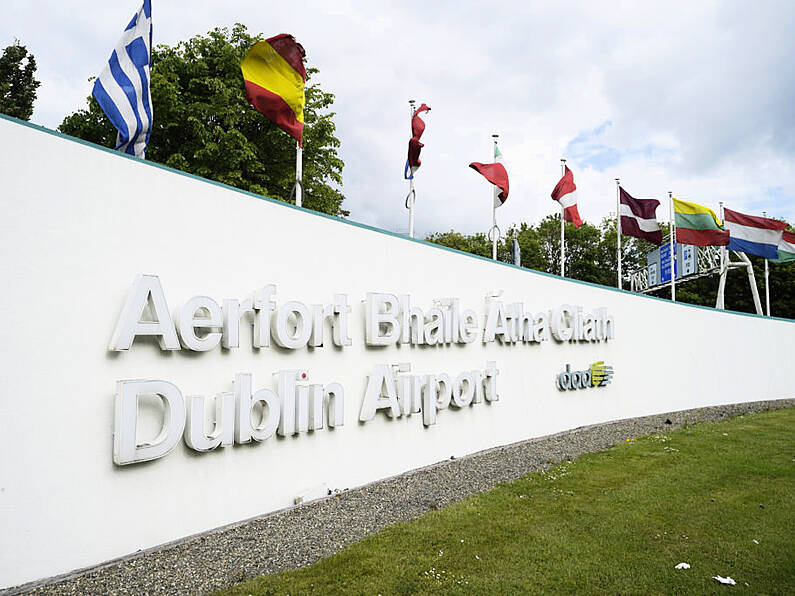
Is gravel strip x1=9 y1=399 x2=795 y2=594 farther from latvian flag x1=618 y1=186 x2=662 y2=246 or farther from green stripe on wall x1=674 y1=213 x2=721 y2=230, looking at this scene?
green stripe on wall x1=674 y1=213 x2=721 y2=230

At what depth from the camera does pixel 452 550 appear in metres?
4.79

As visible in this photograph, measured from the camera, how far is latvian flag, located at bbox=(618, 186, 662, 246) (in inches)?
556

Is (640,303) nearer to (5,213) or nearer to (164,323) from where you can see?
(164,323)

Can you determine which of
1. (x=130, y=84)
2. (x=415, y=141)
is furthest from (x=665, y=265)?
(x=130, y=84)

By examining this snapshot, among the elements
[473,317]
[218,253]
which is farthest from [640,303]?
[218,253]

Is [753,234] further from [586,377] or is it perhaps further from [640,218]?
[586,377]

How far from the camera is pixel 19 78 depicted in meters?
24.5

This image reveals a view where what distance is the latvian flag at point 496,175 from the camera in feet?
35.0

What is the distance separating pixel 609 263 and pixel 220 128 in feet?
96.3

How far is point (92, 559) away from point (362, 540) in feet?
7.47

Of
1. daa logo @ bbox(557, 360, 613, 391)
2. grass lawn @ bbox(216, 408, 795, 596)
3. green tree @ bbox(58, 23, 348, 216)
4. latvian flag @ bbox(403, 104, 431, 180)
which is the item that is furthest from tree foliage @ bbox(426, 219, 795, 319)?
grass lawn @ bbox(216, 408, 795, 596)

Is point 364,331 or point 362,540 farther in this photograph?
point 364,331

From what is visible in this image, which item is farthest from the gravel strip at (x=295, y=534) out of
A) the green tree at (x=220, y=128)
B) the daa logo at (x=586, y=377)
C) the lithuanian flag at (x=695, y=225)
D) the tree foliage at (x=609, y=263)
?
the tree foliage at (x=609, y=263)

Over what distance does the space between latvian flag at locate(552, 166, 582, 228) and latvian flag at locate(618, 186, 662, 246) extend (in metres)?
2.08
